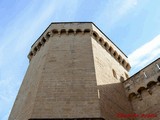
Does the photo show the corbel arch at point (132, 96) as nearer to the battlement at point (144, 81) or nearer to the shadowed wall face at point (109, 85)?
the battlement at point (144, 81)

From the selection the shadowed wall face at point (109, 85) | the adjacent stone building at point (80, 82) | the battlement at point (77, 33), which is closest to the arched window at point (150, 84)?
the adjacent stone building at point (80, 82)

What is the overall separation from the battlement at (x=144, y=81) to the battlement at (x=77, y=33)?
2.15 meters

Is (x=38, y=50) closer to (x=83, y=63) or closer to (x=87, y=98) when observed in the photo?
(x=83, y=63)

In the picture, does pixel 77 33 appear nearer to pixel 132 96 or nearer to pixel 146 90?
pixel 132 96

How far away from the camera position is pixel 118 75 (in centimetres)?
942

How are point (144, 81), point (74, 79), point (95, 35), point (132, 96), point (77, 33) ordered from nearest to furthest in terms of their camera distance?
point (74, 79), point (144, 81), point (132, 96), point (77, 33), point (95, 35)

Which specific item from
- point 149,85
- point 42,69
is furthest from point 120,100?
point 42,69

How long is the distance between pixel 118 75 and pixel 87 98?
3.62 metres

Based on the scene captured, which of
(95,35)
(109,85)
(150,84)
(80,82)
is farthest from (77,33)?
(150,84)

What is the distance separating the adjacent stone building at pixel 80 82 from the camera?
5984 millimetres

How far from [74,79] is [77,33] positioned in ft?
11.0

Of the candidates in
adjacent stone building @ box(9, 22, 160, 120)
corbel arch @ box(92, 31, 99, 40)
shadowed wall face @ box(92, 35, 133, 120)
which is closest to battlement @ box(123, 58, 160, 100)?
adjacent stone building @ box(9, 22, 160, 120)

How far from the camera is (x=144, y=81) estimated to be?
27.1ft

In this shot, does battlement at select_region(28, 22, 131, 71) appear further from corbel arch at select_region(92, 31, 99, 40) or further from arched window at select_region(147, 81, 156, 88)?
arched window at select_region(147, 81, 156, 88)
